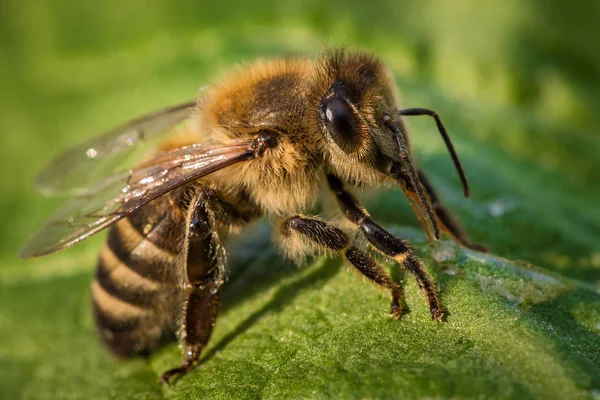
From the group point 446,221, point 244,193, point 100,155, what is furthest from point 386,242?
point 100,155

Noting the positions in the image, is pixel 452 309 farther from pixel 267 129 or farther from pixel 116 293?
pixel 116 293

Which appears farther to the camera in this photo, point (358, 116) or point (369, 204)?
point (369, 204)

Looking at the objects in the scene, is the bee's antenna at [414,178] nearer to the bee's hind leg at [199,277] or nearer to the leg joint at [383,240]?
the leg joint at [383,240]

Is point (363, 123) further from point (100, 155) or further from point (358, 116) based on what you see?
point (100, 155)

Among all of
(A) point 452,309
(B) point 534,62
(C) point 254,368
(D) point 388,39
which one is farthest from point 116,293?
(B) point 534,62

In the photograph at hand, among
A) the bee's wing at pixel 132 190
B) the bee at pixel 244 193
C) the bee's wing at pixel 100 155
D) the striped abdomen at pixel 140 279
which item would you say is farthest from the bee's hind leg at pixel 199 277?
the bee's wing at pixel 100 155

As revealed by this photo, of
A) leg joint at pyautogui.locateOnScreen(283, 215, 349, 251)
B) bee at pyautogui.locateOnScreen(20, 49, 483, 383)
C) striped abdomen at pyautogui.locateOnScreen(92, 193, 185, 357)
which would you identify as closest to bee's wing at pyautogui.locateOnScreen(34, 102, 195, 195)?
bee at pyautogui.locateOnScreen(20, 49, 483, 383)
